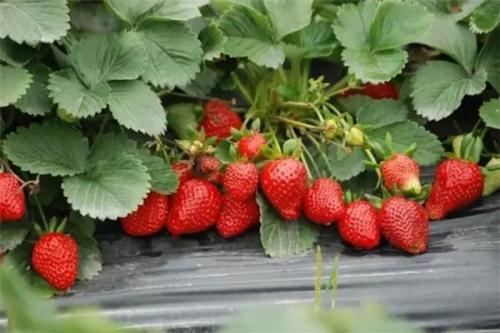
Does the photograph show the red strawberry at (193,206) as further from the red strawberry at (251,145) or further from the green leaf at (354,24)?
the green leaf at (354,24)

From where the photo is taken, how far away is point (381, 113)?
152cm

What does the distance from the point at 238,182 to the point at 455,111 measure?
490mm

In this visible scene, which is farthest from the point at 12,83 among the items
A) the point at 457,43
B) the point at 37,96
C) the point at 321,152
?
the point at 457,43

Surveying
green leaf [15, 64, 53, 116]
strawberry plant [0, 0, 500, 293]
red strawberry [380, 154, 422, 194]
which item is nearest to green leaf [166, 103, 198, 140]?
strawberry plant [0, 0, 500, 293]

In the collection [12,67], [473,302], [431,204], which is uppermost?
[12,67]

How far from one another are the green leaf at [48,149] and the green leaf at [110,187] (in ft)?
0.07

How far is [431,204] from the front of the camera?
1468 millimetres

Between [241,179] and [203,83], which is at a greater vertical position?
[203,83]

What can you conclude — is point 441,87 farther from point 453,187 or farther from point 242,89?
point 242,89

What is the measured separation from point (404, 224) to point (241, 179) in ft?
0.81

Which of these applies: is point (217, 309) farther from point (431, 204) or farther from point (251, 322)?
point (251, 322)

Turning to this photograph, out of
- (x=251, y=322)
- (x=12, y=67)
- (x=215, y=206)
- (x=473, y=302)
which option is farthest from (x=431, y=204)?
(x=251, y=322)

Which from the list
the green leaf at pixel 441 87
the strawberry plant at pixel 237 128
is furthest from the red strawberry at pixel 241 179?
the green leaf at pixel 441 87

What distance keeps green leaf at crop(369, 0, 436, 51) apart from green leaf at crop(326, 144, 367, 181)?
0.59ft
